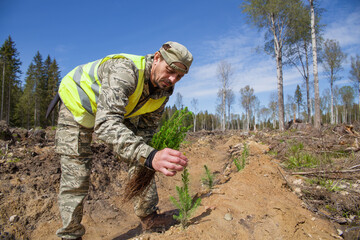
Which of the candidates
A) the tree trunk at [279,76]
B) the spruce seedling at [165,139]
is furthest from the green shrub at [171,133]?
the tree trunk at [279,76]

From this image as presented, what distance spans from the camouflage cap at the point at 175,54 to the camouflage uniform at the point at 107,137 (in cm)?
29

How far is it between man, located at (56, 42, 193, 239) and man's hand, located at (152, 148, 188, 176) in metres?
0.42

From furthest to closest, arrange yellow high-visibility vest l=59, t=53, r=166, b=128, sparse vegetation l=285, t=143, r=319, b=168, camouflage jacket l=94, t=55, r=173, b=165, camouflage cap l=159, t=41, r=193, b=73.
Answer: sparse vegetation l=285, t=143, r=319, b=168 → yellow high-visibility vest l=59, t=53, r=166, b=128 → camouflage cap l=159, t=41, r=193, b=73 → camouflage jacket l=94, t=55, r=173, b=165

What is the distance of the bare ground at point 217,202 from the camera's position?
1892mm

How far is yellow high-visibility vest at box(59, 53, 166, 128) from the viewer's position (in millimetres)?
2023

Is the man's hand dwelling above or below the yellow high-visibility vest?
below

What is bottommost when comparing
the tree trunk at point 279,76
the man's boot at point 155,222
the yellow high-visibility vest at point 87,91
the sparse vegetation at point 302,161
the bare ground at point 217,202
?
the man's boot at point 155,222

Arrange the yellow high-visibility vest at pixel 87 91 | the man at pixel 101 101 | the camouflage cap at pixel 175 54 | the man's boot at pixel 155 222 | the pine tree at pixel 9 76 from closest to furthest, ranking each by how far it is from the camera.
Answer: the man at pixel 101 101
the camouflage cap at pixel 175 54
the yellow high-visibility vest at pixel 87 91
the man's boot at pixel 155 222
the pine tree at pixel 9 76

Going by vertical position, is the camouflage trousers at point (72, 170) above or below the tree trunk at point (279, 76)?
below

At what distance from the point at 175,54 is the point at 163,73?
22 cm

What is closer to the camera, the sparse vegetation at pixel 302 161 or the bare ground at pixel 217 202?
the bare ground at pixel 217 202

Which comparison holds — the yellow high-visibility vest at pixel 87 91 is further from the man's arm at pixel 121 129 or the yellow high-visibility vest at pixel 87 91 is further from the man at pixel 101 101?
the man's arm at pixel 121 129

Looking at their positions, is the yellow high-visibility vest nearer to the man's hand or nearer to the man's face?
the man's face

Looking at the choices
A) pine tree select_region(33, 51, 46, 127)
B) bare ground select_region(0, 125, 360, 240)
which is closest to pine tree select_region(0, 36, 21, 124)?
pine tree select_region(33, 51, 46, 127)
